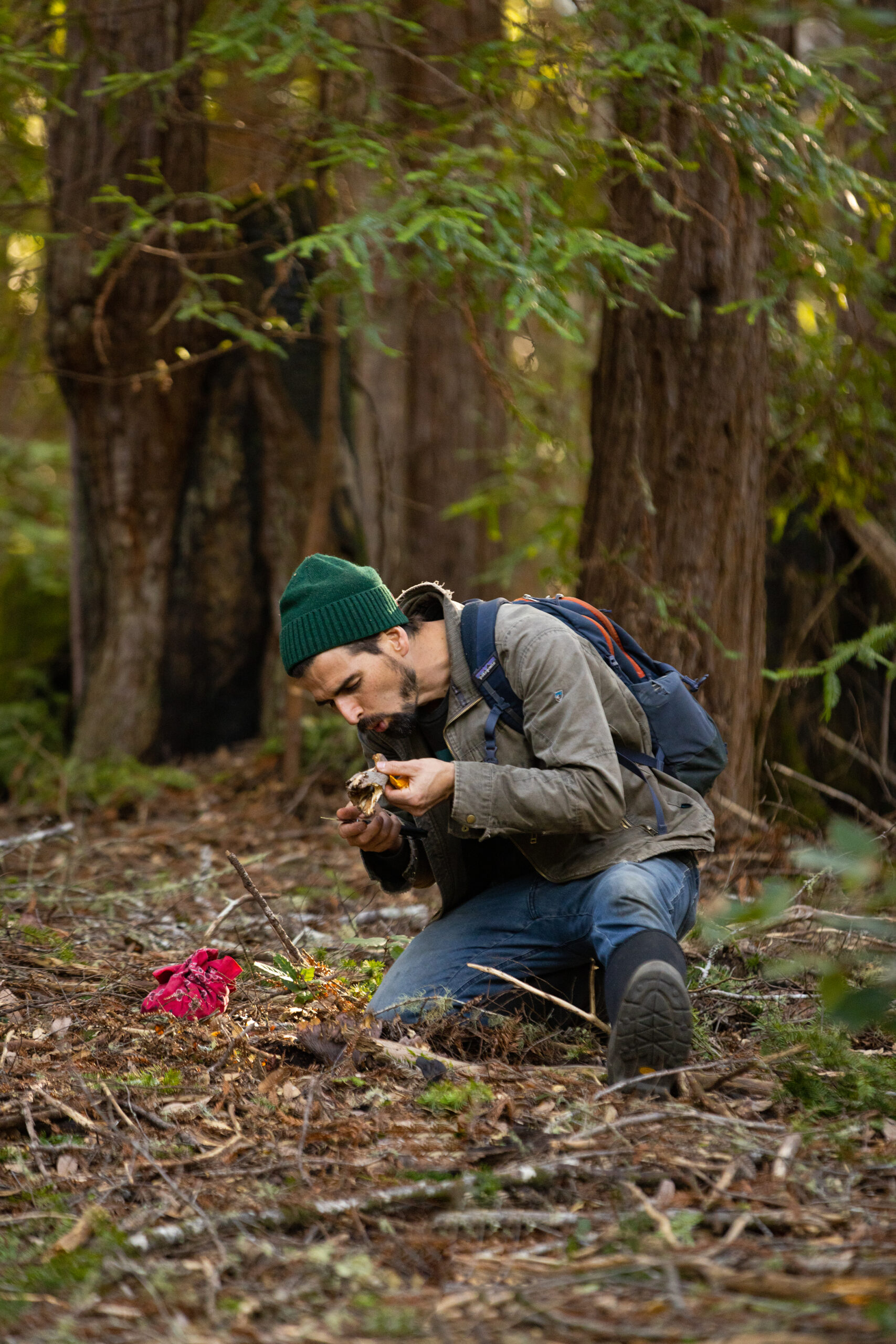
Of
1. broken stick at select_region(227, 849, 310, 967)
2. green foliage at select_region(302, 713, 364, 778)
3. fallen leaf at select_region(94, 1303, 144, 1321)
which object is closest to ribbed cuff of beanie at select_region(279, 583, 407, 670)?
broken stick at select_region(227, 849, 310, 967)

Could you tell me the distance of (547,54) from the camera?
5344 millimetres

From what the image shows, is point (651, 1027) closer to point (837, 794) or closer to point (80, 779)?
point (837, 794)

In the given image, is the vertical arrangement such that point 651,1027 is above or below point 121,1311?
above

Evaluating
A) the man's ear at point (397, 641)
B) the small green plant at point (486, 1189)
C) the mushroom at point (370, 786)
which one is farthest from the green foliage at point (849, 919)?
the man's ear at point (397, 641)

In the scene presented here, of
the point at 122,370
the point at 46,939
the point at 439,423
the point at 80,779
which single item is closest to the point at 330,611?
the point at 46,939

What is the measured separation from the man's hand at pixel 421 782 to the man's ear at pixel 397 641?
39 cm

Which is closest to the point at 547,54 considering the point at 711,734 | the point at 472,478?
the point at 711,734

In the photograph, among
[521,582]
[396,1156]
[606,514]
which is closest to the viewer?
[396,1156]

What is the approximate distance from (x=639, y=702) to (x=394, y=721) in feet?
2.51

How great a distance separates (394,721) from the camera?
3551 mm

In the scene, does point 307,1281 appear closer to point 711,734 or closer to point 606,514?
point 711,734

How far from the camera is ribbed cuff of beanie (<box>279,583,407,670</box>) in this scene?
11.3 ft

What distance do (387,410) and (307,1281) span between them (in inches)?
360

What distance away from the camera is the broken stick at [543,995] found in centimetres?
313
